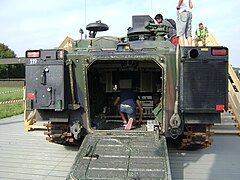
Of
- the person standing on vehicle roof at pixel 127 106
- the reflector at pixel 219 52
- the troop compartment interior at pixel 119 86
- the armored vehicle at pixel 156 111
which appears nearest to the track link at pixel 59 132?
the armored vehicle at pixel 156 111

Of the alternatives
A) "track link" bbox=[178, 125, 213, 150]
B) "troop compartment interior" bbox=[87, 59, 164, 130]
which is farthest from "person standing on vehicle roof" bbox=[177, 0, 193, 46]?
"track link" bbox=[178, 125, 213, 150]

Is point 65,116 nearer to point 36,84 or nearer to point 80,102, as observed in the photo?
point 80,102

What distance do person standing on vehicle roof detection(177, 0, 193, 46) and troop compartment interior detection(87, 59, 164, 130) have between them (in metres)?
0.96

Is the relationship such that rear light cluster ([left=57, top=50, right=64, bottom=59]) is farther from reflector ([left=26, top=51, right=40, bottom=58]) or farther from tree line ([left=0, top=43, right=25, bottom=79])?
tree line ([left=0, top=43, right=25, bottom=79])

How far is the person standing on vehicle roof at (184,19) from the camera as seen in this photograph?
619cm

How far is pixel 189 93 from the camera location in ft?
14.3

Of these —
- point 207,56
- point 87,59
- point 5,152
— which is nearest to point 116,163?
point 87,59

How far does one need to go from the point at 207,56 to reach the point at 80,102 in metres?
2.16

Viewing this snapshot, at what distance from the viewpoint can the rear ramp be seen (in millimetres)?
3602

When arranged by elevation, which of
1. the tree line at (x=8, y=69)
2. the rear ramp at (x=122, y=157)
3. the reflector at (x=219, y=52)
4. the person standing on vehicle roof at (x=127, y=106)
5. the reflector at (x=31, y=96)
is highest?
the tree line at (x=8, y=69)

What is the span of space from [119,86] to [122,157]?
2.98 metres

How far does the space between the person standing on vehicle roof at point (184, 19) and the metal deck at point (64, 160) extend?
2391 mm

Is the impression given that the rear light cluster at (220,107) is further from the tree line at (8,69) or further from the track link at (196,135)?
the tree line at (8,69)

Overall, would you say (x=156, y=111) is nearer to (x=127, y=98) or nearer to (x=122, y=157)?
(x=127, y=98)
